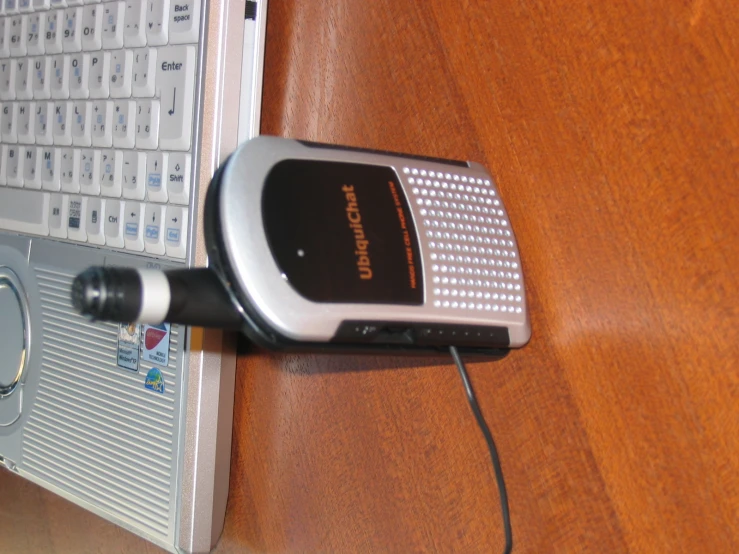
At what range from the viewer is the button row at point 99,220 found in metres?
0.50

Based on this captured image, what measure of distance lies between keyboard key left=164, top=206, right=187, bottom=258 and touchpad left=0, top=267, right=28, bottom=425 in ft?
0.62

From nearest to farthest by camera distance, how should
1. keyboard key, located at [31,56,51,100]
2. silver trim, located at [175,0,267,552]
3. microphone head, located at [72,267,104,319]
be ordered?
1. microphone head, located at [72,267,104,319]
2. silver trim, located at [175,0,267,552]
3. keyboard key, located at [31,56,51,100]

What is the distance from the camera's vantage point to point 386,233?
0.38 metres

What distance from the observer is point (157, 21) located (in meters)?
0.51

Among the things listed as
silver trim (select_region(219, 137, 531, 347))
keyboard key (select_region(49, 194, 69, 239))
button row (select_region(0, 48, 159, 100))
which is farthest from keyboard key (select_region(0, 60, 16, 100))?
silver trim (select_region(219, 137, 531, 347))

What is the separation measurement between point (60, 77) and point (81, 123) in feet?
0.15

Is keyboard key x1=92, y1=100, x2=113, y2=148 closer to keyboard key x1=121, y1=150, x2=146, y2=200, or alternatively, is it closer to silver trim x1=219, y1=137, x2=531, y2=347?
keyboard key x1=121, y1=150, x2=146, y2=200

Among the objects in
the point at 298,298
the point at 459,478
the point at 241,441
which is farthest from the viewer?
the point at 241,441

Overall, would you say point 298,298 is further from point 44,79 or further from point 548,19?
point 44,79

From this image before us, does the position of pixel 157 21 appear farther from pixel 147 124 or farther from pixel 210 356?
pixel 210 356

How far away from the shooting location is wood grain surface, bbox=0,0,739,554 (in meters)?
0.35

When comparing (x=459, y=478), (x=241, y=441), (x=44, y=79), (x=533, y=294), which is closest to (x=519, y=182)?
(x=533, y=294)

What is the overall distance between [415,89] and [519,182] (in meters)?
0.10

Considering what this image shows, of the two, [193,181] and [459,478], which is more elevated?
[193,181]
